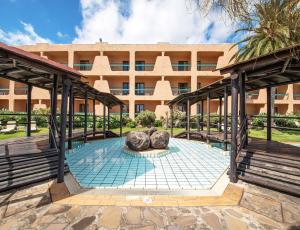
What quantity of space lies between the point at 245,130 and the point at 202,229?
3323 millimetres

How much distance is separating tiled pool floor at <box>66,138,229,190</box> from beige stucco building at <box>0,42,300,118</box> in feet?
48.4

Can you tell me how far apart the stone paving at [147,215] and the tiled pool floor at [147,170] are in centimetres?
101

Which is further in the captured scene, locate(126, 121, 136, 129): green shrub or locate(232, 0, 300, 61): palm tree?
locate(126, 121, 136, 129): green shrub

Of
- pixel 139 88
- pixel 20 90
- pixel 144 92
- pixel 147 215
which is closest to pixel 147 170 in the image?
pixel 147 215

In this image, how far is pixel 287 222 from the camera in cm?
263

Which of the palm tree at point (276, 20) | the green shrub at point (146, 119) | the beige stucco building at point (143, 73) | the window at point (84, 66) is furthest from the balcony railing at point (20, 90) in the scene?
the palm tree at point (276, 20)

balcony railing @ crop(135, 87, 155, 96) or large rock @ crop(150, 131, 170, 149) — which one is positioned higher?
balcony railing @ crop(135, 87, 155, 96)

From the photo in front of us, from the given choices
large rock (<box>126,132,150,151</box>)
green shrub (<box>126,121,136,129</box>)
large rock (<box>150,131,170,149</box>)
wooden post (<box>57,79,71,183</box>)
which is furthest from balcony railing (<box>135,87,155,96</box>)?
wooden post (<box>57,79,71,183</box>)

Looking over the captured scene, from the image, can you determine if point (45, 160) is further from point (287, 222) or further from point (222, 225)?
point (287, 222)

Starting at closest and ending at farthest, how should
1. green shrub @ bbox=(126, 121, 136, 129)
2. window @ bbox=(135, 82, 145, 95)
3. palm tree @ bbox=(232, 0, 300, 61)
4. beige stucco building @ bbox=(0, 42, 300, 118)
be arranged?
palm tree @ bbox=(232, 0, 300, 61) → green shrub @ bbox=(126, 121, 136, 129) → beige stucco building @ bbox=(0, 42, 300, 118) → window @ bbox=(135, 82, 145, 95)

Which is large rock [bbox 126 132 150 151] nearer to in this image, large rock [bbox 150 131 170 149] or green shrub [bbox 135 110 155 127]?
large rock [bbox 150 131 170 149]

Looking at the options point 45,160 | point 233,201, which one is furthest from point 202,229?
point 45,160

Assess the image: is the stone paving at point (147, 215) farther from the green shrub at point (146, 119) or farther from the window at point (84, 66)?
the window at point (84, 66)

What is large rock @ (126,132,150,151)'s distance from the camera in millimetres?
7297
